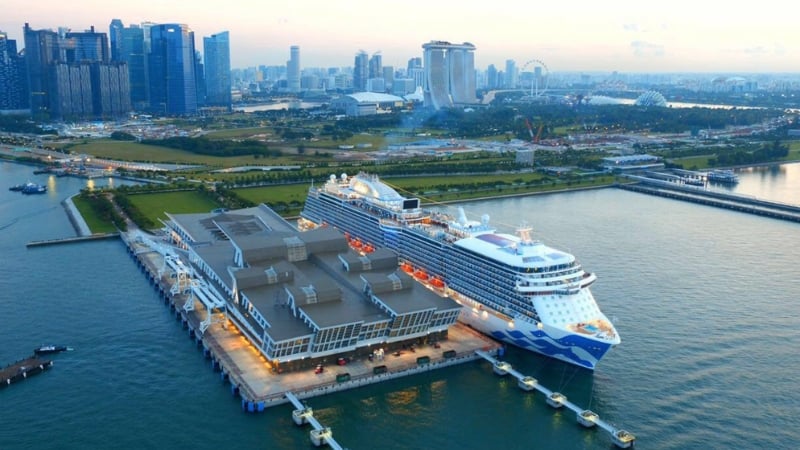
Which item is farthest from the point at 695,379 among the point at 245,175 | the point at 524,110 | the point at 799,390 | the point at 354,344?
the point at 524,110

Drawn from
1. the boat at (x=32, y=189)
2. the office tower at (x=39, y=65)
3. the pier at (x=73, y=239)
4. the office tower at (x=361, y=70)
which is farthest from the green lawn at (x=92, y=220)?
the office tower at (x=361, y=70)

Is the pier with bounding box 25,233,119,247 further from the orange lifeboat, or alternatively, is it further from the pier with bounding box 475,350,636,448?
the pier with bounding box 475,350,636,448

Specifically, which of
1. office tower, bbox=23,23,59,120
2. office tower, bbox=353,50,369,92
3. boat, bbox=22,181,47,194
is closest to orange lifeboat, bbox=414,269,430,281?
boat, bbox=22,181,47,194

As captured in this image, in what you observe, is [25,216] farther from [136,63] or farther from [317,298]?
[136,63]

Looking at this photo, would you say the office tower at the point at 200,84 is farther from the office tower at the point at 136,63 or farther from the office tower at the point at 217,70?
the office tower at the point at 136,63

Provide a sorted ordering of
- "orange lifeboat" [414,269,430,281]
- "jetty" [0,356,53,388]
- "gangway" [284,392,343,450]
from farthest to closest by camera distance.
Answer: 1. "orange lifeboat" [414,269,430,281]
2. "jetty" [0,356,53,388]
3. "gangway" [284,392,343,450]

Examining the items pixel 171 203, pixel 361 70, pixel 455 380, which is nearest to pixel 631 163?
pixel 171 203

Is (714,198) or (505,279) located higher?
A: (505,279)
